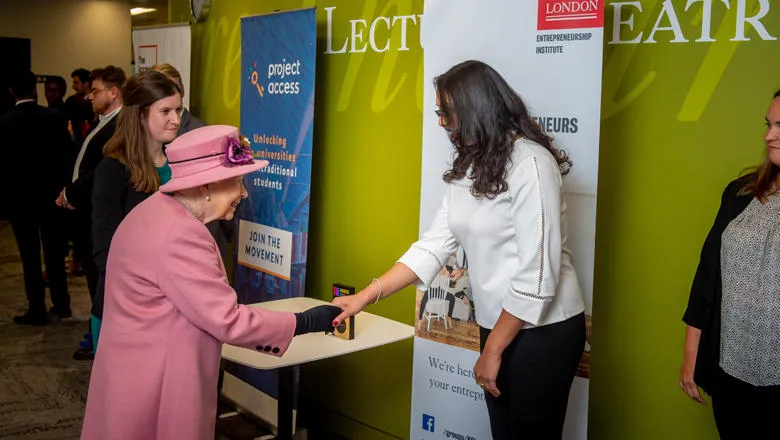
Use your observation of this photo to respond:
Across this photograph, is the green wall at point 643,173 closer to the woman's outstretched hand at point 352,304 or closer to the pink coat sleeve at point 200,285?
the woman's outstretched hand at point 352,304

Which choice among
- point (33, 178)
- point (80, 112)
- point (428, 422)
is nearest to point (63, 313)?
point (33, 178)

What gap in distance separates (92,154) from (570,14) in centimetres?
283

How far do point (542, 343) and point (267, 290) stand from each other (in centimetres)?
214

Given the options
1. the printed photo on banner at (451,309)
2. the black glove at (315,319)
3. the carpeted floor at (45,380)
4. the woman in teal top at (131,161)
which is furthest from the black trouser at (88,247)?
the black glove at (315,319)

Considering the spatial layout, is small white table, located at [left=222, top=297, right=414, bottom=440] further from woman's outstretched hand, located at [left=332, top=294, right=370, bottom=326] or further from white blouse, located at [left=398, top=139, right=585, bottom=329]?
white blouse, located at [left=398, top=139, right=585, bottom=329]

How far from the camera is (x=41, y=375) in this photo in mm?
4816

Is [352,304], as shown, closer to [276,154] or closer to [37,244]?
[276,154]

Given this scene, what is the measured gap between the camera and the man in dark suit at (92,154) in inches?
160

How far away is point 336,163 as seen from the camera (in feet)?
13.2

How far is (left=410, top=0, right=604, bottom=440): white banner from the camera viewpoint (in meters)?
2.58

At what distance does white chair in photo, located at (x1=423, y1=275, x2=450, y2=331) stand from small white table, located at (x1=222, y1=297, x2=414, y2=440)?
17 centimetres

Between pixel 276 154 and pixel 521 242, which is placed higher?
pixel 276 154

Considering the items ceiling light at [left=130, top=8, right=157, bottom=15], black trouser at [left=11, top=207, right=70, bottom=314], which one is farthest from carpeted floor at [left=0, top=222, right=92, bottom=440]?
ceiling light at [left=130, top=8, right=157, bottom=15]

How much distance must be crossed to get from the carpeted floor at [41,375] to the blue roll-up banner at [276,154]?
92 cm
